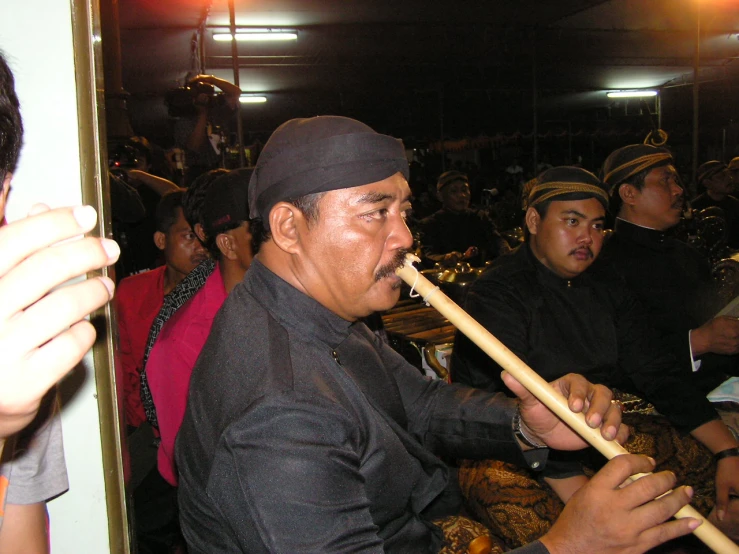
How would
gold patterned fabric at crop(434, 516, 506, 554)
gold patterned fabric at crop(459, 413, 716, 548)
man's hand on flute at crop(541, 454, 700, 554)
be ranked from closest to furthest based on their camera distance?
man's hand on flute at crop(541, 454, 700, 554) < gold patterned fabric at crop(434, 516, 506, 554) < gold patterned fabric at crop(459, 413, 716, 548)

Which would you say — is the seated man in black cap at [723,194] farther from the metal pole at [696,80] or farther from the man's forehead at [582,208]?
Answer: the man's forehead at [582,208]

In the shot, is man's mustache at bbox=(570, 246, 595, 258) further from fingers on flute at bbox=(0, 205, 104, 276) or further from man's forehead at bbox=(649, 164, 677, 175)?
fingers on flute at bbox=(0, 205, 104, 276)

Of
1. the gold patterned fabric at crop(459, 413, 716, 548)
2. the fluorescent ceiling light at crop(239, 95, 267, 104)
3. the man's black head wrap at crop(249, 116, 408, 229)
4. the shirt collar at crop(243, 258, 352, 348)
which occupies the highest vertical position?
the fluorescent ceiling light at crop(239, 95, 267, 104)

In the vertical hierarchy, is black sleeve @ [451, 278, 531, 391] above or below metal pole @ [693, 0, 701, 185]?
below

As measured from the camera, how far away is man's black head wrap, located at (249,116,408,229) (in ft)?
4.71

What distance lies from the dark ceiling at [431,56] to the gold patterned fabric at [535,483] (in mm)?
5697

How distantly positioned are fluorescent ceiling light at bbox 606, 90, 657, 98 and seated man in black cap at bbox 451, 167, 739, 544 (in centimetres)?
1212

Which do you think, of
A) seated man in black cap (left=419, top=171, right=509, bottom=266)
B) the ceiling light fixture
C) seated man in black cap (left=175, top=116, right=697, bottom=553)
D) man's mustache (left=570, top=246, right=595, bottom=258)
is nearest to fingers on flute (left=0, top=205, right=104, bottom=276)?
seated man in black cap (left=175, top=116, right=697, bottom=553)

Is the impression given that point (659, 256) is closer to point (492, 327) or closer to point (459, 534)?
point (492, 327)

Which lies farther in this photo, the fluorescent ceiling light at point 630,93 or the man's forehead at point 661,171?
the fluorescent ceiling light at point 630,93

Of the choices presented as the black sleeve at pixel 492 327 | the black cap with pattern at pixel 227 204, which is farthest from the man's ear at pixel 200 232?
the black sleeve at pixel 492 327

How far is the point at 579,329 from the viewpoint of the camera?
266cm

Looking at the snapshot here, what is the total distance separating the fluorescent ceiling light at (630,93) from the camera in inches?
530

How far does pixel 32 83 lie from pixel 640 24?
31.8ft
